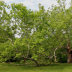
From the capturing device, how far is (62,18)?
24.0 m

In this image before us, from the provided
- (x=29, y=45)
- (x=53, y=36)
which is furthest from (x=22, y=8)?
Result: (x=53, y=36)

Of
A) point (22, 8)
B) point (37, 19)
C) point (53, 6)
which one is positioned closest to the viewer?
point (22, 8)

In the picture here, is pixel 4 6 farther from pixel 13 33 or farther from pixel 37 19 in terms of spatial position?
pixel 37 19

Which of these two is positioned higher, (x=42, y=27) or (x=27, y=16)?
(x=27, y=16)

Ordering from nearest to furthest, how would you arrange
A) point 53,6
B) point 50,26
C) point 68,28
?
1. point 50,26
2. point 68,28
3. point 53,6

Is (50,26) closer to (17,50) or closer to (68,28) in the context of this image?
(68,28)

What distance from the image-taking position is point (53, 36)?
2270 cm

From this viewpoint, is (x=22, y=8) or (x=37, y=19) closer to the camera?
(x=22, y=8)

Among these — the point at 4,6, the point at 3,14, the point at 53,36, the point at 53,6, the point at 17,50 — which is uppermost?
the point at 53,6

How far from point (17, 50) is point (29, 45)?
2250mm

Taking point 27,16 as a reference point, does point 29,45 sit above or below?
below

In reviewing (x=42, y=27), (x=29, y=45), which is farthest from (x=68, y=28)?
(x=29, y=45)

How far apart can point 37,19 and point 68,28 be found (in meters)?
8.40

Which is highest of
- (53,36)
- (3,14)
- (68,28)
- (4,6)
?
(4,6)
